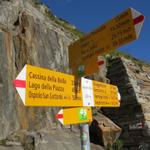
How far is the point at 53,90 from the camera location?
14.6 ft

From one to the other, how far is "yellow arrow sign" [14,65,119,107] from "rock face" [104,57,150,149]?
9.59 meters

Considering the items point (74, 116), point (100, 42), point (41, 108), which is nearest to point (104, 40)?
point (100, 42)

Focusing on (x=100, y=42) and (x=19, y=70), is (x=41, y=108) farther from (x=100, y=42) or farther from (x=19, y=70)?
(x=100, y=42)

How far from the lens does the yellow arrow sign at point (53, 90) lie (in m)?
4.05

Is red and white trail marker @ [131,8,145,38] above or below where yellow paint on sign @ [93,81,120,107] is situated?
above

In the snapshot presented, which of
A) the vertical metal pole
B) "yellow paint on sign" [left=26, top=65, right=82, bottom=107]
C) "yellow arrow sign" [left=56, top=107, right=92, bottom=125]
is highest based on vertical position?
"yellow paint on sign" [left=26, top=65, right=82, bottom=107]

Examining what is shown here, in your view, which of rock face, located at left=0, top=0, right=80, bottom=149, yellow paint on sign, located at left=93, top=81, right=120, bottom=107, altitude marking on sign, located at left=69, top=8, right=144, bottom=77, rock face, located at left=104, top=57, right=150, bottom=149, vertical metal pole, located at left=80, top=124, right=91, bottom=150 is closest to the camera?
altitude marking on sign, located at left=69, top=8, right=144, bottom=77

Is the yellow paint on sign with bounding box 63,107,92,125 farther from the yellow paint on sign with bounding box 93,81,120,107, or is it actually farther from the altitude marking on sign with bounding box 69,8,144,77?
the altitude marking on sign with bounding box 69,8,144,77

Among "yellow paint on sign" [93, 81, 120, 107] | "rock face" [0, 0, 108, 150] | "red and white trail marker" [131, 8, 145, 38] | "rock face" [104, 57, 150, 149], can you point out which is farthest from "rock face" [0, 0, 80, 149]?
"red and white trail marker" [131, 8, 145, 38]

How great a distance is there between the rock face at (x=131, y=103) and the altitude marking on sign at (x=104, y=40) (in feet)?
Answer: 33.1

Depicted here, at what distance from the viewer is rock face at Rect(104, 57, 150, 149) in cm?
1452

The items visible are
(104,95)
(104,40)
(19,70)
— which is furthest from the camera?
(19,70)

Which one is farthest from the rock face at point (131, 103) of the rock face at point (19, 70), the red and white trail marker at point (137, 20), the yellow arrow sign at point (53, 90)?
the red and white trail marker at point (137, 20)

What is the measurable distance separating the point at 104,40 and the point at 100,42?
0.07m
